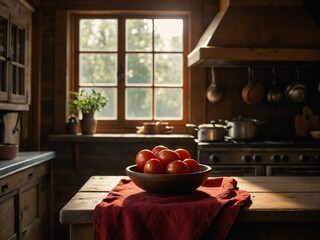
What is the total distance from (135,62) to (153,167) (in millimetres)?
2536

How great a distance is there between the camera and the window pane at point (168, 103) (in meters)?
3.82

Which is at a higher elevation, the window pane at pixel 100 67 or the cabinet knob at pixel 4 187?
the window pane at pixel 100 67

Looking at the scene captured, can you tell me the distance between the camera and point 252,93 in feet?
11.9

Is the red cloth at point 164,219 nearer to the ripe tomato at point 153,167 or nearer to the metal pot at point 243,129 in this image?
the ripe tomato at point 153,167

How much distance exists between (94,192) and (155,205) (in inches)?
14.6

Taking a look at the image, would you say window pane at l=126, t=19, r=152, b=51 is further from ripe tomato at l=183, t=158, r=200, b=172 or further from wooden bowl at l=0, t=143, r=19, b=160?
ripe tomato at l=183, t=158, r=200, b=172

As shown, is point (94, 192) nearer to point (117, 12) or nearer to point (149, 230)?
point (149, 230)

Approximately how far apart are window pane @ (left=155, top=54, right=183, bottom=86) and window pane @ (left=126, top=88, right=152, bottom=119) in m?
0.15

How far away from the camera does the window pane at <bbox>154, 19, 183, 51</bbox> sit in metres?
3.82

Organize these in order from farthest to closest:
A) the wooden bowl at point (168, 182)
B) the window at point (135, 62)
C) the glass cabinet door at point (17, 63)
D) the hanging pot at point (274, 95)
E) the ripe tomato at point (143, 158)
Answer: the window at point (135, 62)
the hanging pot at point (274, 95)
the glass cabinet door at point (17, 63)
the ripe tomato at point (143, 158)
the wooden bowl at point (168, 182)

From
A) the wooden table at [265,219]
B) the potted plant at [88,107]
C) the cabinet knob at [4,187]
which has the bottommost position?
the cabinet knob at [4,187]

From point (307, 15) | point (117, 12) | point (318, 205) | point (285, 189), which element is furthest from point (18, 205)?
point (307, 15)

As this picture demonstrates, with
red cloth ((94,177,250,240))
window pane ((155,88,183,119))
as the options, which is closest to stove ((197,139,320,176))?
window pane ((155,88,183,119))

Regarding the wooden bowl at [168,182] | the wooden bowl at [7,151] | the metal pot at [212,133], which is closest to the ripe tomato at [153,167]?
the wooden bowl at [168,182]
